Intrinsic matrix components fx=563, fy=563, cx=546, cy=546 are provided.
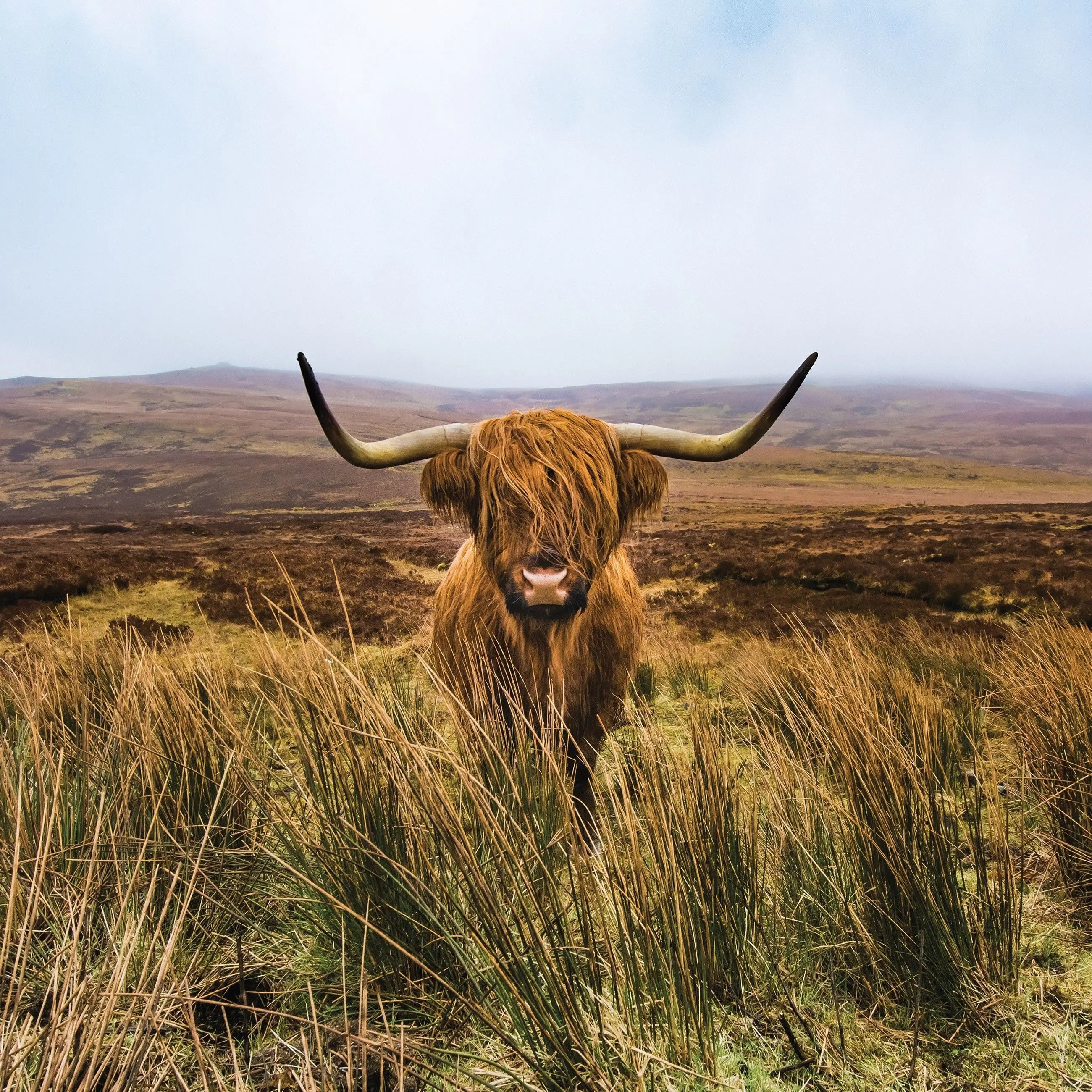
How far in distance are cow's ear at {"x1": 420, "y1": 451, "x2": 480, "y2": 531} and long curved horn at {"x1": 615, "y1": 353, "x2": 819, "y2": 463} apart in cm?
82

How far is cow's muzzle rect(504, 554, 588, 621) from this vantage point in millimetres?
2305

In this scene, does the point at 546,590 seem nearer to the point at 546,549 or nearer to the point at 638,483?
the point at 546,549

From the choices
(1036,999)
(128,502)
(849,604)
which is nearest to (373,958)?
(1036,999)

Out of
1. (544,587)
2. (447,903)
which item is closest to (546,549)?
(544,587)

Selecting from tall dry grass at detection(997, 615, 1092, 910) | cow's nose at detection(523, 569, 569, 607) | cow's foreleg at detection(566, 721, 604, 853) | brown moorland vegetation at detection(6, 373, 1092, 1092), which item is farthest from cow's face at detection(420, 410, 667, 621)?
tall dry grass at detection(997, 615, 1092, 910)

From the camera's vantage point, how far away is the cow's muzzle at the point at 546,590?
230 centimetres

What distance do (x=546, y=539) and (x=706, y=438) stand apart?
3.51ft

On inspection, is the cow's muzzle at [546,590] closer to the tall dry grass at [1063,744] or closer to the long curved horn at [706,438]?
the long curved horn at [706,438]

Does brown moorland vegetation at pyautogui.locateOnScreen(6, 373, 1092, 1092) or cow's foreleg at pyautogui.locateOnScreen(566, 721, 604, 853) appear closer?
brown moorland vegetation at pyautogui.locateOnScreen(6, 373, 1092, 1092)

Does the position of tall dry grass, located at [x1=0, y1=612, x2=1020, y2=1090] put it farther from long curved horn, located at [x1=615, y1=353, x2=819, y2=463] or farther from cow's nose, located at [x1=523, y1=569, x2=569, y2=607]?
long curved horn, located at [x1=615, y1=353, x2=819, y2=463]

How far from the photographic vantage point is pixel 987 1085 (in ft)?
4.29

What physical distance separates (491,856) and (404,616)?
9.32 metres

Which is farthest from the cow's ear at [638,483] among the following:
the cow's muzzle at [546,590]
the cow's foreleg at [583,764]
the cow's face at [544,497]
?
the cow's foreleg at [583,764]

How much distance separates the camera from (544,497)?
251 centimetres
